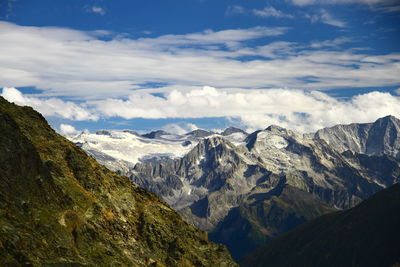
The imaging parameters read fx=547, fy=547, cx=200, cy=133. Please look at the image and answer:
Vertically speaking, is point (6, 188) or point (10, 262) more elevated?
point (6, 188)

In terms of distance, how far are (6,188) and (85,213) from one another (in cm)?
3788

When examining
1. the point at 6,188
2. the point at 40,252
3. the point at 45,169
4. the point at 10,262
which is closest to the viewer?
the point at 10,262

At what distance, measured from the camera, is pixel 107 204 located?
652ft

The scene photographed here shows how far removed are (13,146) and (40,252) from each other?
→ 40785 millimetres

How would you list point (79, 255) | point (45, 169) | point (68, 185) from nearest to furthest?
point (79, 255) < point (45, 169) < point (68, 185)

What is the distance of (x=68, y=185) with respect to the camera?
623 ft

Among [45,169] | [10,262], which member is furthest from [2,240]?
[45,169]

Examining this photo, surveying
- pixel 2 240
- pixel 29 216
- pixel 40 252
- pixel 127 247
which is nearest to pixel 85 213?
pixel 127 247

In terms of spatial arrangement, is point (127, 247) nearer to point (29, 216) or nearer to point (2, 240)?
point (29, 216)

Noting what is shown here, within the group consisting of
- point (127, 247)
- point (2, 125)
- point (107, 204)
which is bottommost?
point (127, 247)

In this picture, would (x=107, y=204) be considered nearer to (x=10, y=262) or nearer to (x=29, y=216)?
(x=29, y=216)

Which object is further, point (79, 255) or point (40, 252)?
point (79, 255)

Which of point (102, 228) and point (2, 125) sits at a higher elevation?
point (2, 125)

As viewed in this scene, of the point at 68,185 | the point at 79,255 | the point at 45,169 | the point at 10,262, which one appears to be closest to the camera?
the point at 10,262
